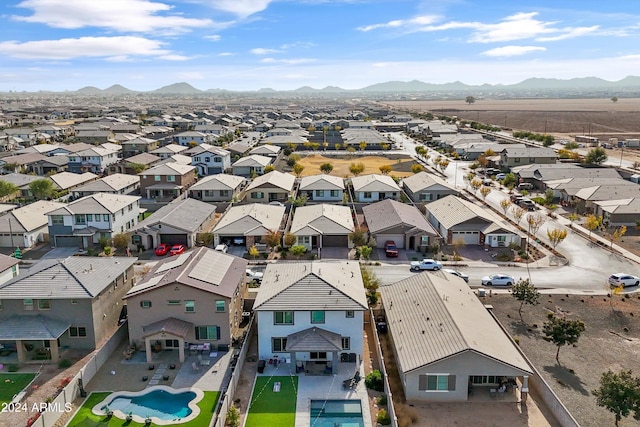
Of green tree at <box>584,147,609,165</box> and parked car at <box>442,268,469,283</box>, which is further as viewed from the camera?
green tree at <box>584,147,609,165</box>

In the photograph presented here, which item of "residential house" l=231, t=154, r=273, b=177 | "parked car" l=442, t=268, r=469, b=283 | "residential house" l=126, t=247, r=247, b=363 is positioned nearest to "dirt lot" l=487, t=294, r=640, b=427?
"parked car" l=442, t=268, r=469, b=283

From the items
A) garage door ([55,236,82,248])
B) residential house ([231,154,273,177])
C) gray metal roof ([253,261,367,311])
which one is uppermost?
residential house ([231,154,273,177])

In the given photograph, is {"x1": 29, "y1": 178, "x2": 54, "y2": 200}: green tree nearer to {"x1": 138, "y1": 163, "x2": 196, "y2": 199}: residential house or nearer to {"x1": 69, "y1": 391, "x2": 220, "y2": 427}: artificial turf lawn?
{"x1": 138, "y1": 163, "x2": 196, "y2": 199}: residential house

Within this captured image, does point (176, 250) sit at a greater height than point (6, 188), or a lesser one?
lesser

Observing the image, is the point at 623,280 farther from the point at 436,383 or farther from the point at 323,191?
the point at 323,191

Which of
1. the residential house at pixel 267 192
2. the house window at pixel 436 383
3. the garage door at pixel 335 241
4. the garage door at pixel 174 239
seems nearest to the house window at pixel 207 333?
the house window at pixel 436 383

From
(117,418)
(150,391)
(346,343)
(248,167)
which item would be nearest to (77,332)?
(150,391)
